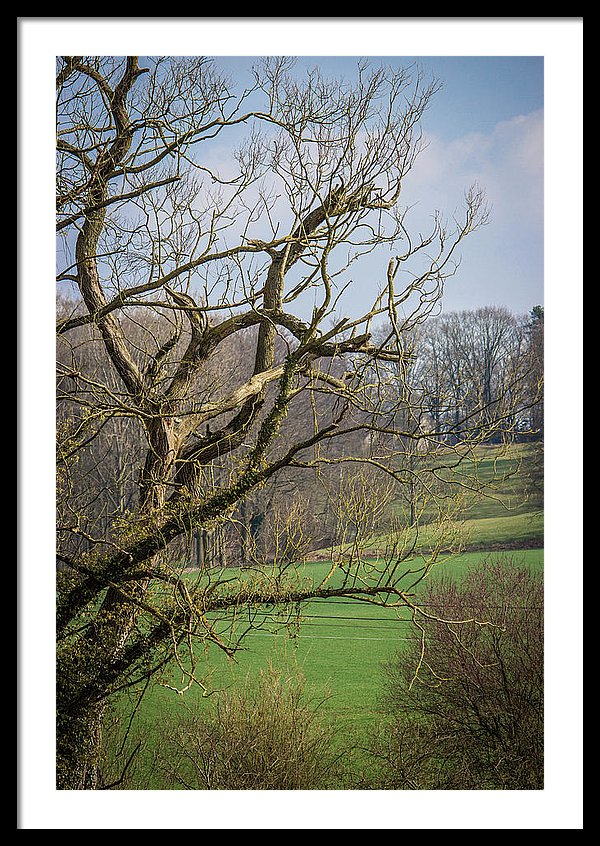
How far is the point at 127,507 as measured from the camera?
3.17 meters

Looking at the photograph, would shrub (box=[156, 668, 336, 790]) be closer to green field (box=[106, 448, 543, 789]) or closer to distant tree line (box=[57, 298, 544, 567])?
green field (box=[106, 448, 543, 789])

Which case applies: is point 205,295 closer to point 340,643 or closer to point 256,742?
point 340,643

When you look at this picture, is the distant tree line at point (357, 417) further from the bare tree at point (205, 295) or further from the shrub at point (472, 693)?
the shrub at point (472, 693)

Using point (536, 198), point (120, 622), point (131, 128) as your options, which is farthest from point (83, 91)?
point (120, 622)

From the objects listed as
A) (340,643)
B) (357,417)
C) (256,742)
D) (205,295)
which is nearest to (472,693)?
(340,643)

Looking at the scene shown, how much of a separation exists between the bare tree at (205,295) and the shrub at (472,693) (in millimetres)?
295

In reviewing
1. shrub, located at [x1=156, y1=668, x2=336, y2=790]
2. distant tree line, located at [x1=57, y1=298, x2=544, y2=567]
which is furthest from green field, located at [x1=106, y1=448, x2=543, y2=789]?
distant tree line, located at [x1=57, y1=298, x2=544, y2=567]

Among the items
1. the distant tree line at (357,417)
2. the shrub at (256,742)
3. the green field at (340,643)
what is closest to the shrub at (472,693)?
the green field at (340,643)

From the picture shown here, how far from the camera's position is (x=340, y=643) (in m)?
3.03

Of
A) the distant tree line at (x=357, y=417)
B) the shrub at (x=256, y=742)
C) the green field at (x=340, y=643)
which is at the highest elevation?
the distant tree line at (x=357, y=417)

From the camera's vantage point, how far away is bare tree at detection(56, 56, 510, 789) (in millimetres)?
2908

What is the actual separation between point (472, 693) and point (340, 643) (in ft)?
2.15

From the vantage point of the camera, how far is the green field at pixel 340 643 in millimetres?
2969

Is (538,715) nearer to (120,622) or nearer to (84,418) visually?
(120,622)
